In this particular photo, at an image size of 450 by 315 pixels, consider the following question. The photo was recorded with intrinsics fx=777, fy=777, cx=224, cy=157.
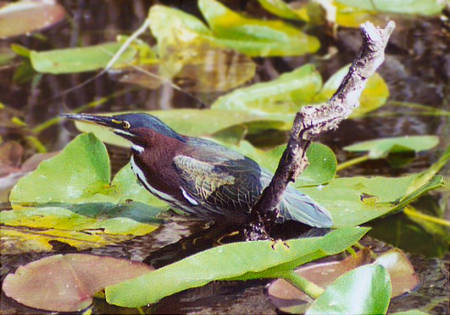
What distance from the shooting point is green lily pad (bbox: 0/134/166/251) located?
269cm

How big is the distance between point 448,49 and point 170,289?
11.5ft

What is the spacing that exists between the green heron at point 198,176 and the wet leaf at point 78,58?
1.64m

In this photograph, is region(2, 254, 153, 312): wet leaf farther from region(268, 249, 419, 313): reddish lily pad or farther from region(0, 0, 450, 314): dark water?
region(268, 249, 419, 313): reddish lily pad

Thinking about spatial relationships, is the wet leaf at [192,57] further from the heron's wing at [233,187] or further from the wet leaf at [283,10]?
the heron's wing at [233,187]

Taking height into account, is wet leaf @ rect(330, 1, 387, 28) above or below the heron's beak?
above

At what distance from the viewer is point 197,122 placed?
3529 mm

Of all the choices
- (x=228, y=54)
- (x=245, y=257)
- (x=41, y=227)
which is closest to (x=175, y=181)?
(x=41, y=227)

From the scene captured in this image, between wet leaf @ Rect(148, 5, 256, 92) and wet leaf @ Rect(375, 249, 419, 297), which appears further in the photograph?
wet leaf @ Rect(148, 5, 256, 92)

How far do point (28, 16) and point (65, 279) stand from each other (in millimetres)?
3294

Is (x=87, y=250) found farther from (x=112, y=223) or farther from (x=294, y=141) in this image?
(x=294, y=141)

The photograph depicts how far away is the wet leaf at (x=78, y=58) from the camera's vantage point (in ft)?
14.1

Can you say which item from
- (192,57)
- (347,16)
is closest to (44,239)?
(192,57)

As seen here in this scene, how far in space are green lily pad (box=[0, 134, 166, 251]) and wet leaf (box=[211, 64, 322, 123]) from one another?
1007 millimetres

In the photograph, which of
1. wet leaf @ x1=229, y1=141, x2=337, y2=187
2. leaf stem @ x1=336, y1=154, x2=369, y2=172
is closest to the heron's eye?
wet leaf @ x1=229, y1=141, x2=337, y2=187
